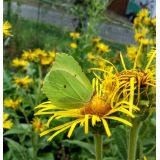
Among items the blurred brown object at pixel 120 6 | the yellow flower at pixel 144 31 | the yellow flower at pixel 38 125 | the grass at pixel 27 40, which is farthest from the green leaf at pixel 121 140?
the blurred brown object at pixel 120 6

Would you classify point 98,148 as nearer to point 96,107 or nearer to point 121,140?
point 96,107

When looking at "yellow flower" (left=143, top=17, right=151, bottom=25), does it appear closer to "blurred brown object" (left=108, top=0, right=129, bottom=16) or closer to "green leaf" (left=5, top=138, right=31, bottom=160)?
"green leaf" (left=5, top=138, right=31, bottom=160)

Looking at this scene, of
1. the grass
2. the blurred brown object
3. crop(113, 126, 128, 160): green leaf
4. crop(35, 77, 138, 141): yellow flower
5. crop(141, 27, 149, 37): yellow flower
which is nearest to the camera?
crop(35, 77, 138, 141): yellow flower

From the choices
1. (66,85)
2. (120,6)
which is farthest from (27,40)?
(66,85)

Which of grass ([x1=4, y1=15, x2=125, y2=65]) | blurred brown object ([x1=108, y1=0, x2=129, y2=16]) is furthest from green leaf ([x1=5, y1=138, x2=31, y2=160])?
blurred brown object ([x1=108, y1=0, x2=129, y2=16])

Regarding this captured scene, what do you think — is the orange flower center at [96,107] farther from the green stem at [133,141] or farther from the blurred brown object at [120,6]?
the blurred brown object at [120,6]

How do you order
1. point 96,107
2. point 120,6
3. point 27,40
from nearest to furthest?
point 96,107 → point 27,40 → point 120,6

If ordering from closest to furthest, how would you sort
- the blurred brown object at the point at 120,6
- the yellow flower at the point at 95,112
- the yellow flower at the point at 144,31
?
the yellow flower at the point at 95,112 < the yellow flower at the point at 144,31 < the blurred brown object at the point at 120,6

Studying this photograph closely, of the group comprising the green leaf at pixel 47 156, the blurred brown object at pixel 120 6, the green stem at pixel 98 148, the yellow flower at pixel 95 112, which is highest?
the blurred brown object at pixel 120 6
